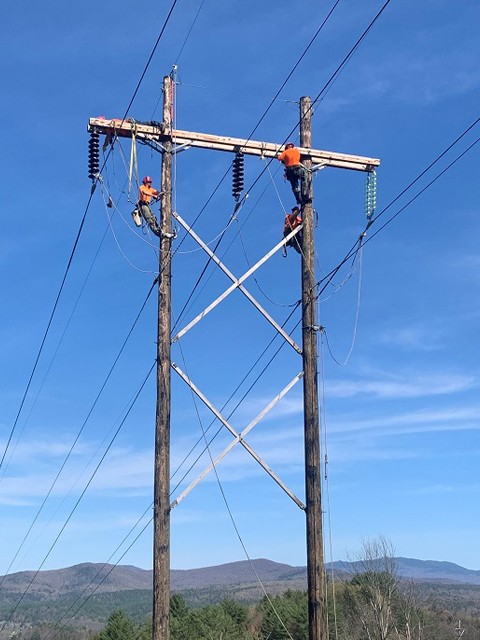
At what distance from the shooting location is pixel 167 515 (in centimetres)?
1393

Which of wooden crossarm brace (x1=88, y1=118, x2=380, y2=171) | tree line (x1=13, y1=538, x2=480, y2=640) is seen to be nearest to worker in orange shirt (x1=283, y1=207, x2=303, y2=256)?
wooden crossarm brace (x1=88, y1=118, x2=380, y2=171)

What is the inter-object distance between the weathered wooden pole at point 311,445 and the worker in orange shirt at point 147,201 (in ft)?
8.45

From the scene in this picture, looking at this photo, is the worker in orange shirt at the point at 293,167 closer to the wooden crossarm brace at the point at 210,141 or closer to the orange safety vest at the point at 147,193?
the wooden crossarm brace at the point at 210,141

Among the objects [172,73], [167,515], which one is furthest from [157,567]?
[172,73]

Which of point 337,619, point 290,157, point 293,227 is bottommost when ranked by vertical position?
point 337,619

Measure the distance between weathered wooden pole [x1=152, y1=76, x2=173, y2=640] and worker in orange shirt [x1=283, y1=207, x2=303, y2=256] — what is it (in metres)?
1.99

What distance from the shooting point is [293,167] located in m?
14.7

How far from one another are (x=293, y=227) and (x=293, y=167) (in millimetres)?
991

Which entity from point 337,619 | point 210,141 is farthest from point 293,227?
point 337,619

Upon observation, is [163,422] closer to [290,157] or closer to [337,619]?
[290,157]

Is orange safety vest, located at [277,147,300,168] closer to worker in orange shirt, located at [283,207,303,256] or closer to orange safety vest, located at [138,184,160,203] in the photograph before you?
worker in orange shirt, located at [283,207,303,256]

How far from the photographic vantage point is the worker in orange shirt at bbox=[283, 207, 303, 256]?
1473cm

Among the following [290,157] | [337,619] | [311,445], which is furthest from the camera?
[337,619]

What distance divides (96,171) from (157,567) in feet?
23.1
